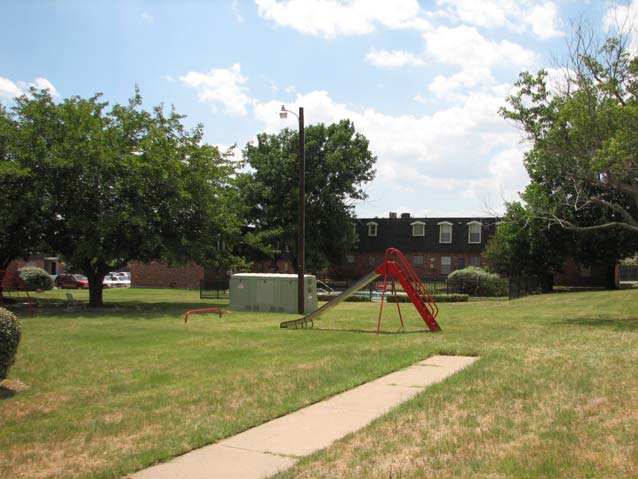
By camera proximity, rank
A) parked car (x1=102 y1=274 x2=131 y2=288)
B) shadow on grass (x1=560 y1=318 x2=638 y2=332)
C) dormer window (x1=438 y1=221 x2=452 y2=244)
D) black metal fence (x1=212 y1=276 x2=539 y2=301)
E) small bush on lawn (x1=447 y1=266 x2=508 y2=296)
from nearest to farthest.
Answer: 1. shadow on grass (x1=560 y1=318 x2=638 y2=332)
2. black metal fence (x1=212 y1=276 x2=539 y2=301)
3. small bush on lawn (x1=447 y1=266 x2=508 y2=296)
4. dormer window (x1=438 y1=221 x2=452 y2=244)
5. parked car (x1=102 y1=274 x2=131 y2=288)

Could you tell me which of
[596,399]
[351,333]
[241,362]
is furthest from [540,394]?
[351,333]

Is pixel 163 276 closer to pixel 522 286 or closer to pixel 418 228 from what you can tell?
pixel 418 228

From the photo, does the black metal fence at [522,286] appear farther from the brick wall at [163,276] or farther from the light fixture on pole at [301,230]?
the brick wall at [163,276]

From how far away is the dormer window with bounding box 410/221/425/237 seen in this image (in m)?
59.2

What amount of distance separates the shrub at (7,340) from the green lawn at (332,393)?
482mm

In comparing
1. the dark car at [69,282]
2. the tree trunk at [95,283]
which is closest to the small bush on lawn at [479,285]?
the tree trunk at [95,283]

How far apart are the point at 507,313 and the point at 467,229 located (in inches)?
1359

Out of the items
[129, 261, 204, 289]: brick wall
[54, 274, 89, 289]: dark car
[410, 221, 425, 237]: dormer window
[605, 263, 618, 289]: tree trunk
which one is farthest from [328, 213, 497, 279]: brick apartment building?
[54, 274, 89, 289]: dark car

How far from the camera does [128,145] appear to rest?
2725 centimetres

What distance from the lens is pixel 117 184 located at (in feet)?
84.1

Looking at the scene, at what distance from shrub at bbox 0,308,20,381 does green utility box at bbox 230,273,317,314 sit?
1708 centimetres

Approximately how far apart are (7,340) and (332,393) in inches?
179

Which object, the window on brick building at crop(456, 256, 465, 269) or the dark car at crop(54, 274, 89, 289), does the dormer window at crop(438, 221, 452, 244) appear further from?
the dark car at crop(54, 274, 89, 289)

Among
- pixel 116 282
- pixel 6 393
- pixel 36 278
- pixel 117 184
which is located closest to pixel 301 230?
pixel 117 184
